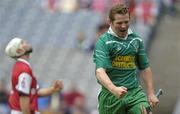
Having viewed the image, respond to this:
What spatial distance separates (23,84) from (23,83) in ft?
0.04

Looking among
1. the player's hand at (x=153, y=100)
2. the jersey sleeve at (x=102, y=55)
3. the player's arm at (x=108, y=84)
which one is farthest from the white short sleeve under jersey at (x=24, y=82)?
the player's hand at (x=153, y=100)

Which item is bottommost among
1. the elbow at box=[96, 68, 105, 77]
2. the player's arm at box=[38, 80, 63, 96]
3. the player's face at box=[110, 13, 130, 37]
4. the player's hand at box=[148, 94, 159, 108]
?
the player's hand at box=[148, 94, 159, 108]

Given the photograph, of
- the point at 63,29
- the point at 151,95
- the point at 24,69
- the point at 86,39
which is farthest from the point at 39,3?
the point at 151,95

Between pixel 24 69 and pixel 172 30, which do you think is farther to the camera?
pixel 172 30

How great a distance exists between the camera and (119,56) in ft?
25.5

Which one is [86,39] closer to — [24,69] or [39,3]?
[39,3]

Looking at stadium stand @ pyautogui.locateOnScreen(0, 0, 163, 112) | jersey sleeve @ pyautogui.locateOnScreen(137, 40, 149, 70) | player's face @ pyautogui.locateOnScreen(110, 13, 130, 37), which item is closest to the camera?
player's face @ pyautogui.locateOnScreen(110, 13, 130, 37)

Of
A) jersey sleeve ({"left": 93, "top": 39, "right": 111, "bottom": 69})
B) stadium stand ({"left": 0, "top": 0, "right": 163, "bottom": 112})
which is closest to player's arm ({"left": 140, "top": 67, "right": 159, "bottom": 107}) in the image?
jersey sleeve ({"left": 93, "top": 39, "right": 111, "bottom": 69})

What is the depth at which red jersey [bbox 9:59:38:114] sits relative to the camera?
8727 mm

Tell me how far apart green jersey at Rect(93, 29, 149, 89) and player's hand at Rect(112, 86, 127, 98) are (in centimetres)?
44

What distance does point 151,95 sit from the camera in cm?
777

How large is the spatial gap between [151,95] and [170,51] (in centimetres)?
944

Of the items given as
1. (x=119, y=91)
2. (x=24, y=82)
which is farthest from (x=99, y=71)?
(x=24, y=82)

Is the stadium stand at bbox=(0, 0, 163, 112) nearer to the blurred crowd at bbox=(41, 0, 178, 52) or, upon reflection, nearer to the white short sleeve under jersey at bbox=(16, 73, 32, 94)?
the blurred crowd at bbox=(41, 0, 178, 52)
